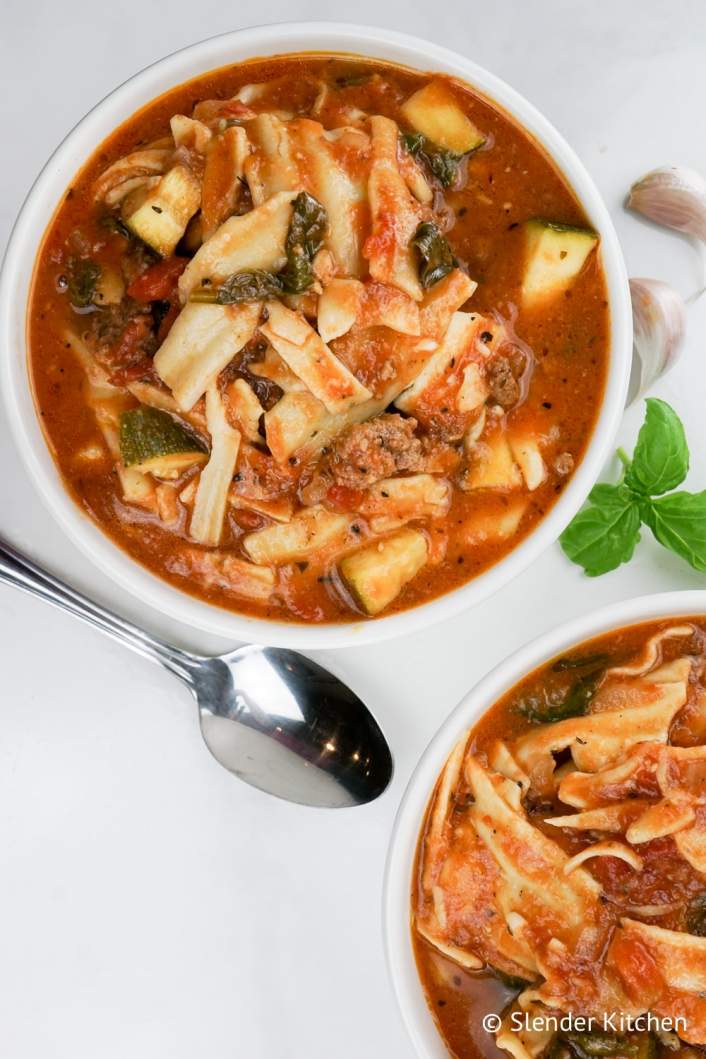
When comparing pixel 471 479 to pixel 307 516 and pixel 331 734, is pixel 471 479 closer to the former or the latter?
pixel 307 516

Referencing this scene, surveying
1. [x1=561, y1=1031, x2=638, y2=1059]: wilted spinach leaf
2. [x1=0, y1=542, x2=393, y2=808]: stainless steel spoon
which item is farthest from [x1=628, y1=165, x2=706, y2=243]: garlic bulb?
[x1=561, y1=1031, x2=638, y2=1059]: wilted spinach leaf

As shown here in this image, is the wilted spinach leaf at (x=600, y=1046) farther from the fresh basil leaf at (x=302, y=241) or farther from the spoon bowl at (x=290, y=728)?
the fresh basil leaf at (x=302, y=241)

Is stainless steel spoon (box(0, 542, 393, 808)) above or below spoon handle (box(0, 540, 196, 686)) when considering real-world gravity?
below

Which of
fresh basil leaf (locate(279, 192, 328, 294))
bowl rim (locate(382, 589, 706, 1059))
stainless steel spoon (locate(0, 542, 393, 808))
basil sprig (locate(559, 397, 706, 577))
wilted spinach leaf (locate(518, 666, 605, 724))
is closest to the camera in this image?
fresh basil leaf (locate(279, 192, 328, 294))

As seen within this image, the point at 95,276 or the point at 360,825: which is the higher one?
the point at 95,276

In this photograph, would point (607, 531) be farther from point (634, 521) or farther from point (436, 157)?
point (436, 157)

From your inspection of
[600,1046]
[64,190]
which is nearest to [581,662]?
[600,1046]

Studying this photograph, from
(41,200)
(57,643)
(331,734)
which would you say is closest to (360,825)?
(331,734)

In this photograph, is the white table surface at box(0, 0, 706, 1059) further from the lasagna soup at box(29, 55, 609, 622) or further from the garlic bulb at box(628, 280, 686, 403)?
the lasagna soup at box(29, 55, 609, 622)
